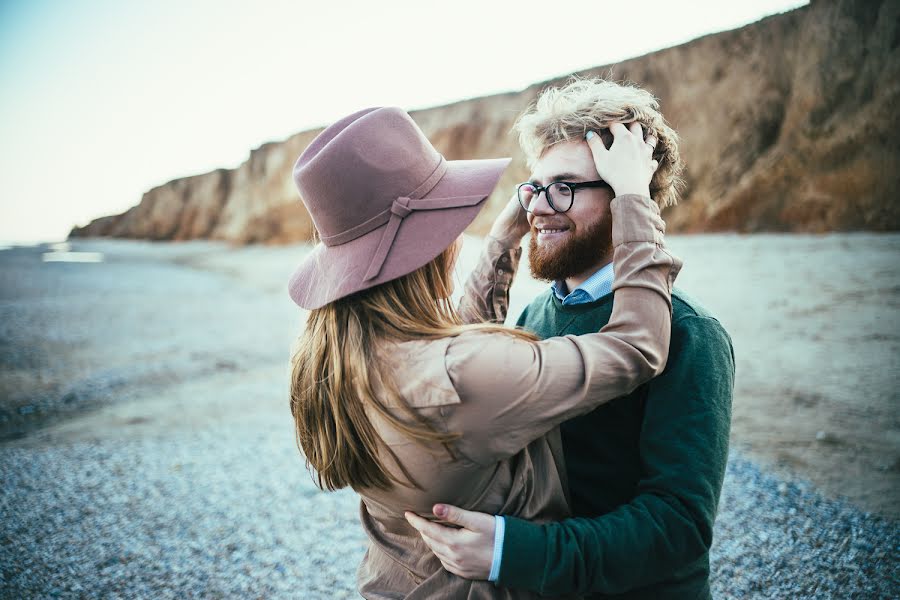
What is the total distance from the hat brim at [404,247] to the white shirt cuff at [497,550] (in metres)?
0.73

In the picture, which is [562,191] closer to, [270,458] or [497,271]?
[497,271]

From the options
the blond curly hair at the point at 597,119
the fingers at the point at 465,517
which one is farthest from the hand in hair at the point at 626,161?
the fingers at the point at 465,517

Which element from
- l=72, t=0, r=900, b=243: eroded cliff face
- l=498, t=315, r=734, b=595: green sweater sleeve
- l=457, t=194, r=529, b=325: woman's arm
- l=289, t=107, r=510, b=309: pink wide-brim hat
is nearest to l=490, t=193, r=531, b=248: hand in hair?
l=457, t=194, r=529, b=325: woman's arm

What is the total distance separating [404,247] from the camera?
1.34 metres

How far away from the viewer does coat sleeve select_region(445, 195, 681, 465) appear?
45.1 inches

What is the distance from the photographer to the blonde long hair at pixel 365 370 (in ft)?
4.08

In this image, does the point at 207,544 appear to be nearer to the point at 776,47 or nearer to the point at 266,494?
the point at 266,494

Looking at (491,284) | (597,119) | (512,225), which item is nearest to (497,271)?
(491,284)

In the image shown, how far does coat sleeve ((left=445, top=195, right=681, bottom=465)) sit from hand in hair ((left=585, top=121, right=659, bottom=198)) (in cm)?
29

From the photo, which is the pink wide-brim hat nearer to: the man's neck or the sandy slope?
the man's neck

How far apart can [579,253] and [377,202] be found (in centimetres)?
90

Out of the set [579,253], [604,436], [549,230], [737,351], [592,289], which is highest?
[549,230]

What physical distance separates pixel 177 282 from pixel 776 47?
25046 millimetres

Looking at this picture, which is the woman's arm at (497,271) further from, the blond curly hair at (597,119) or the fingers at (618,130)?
the fingers at (618,130)
